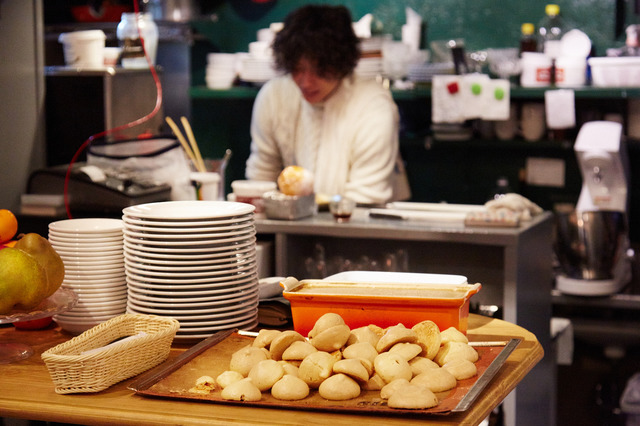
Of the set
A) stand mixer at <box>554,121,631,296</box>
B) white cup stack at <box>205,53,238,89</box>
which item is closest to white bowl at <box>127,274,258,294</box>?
stand mixer at <box>554,121,631,296</box>

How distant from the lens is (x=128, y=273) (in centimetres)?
159

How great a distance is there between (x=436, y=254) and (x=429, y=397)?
174 centimetres

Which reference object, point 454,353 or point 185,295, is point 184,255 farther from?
point 454,353

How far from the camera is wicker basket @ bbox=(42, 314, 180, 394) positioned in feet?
4.15

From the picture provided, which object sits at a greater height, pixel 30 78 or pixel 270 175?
pixel 30 78

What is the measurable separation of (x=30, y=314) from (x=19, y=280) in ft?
0.22

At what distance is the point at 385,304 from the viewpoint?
147 cm

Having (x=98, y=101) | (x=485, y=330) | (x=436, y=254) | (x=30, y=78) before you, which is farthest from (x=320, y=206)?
(x=485, y=330)

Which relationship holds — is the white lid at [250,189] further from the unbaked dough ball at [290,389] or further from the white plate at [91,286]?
the unbaked dough ball at [290,389]

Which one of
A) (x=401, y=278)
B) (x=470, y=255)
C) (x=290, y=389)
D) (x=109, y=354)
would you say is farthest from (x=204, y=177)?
(x=290, y=389)

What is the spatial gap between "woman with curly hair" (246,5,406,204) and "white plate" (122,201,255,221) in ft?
6.48

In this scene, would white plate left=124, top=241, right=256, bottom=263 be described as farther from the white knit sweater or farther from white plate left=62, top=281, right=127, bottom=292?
the white knit sweater

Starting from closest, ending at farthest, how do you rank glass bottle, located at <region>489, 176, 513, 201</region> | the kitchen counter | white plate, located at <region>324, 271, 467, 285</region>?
white plate, located at <region>324, 271, 467, 285</region>
the kitchen counter
glass bottle, located at <region>489, 176, 513, 201</region>

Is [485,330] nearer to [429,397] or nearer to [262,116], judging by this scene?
[429,397]
